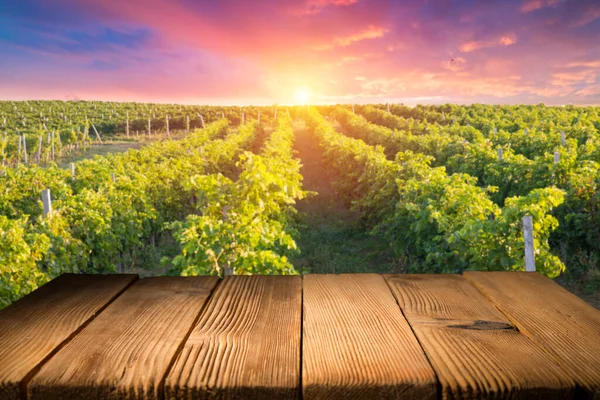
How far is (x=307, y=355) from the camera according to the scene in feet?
3.40

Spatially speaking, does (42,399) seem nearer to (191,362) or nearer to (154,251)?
(191,362)

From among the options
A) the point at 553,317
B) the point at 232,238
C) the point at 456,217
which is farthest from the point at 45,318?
the point at 456,217

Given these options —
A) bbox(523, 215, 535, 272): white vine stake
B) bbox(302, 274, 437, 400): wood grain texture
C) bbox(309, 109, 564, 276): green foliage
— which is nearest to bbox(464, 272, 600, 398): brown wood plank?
bbox(302, 274, 437, 400): wood grain texture

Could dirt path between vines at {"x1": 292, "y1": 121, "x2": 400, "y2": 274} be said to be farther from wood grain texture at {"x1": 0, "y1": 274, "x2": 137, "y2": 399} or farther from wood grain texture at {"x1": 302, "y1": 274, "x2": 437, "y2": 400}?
wood grain texture at {"x1": 302, "y1": 274, "x2": 437, "y2": 400}

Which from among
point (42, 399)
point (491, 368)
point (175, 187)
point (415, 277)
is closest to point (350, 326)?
point (491, 368)

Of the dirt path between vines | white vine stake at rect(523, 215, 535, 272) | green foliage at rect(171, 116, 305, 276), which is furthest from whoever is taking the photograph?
the dirt path between vines

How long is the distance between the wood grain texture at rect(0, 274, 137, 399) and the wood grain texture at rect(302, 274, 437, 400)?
1.75 ft

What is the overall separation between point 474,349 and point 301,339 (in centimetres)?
36

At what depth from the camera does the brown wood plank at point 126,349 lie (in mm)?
958

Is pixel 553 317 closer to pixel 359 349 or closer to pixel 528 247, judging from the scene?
pixel 359 349

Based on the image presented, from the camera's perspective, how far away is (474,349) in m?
1.08

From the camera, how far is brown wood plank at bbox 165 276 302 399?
939 millimetres

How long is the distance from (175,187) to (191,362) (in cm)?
1373

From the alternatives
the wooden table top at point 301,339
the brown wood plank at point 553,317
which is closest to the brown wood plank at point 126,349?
the wooden table top at point 301,339
